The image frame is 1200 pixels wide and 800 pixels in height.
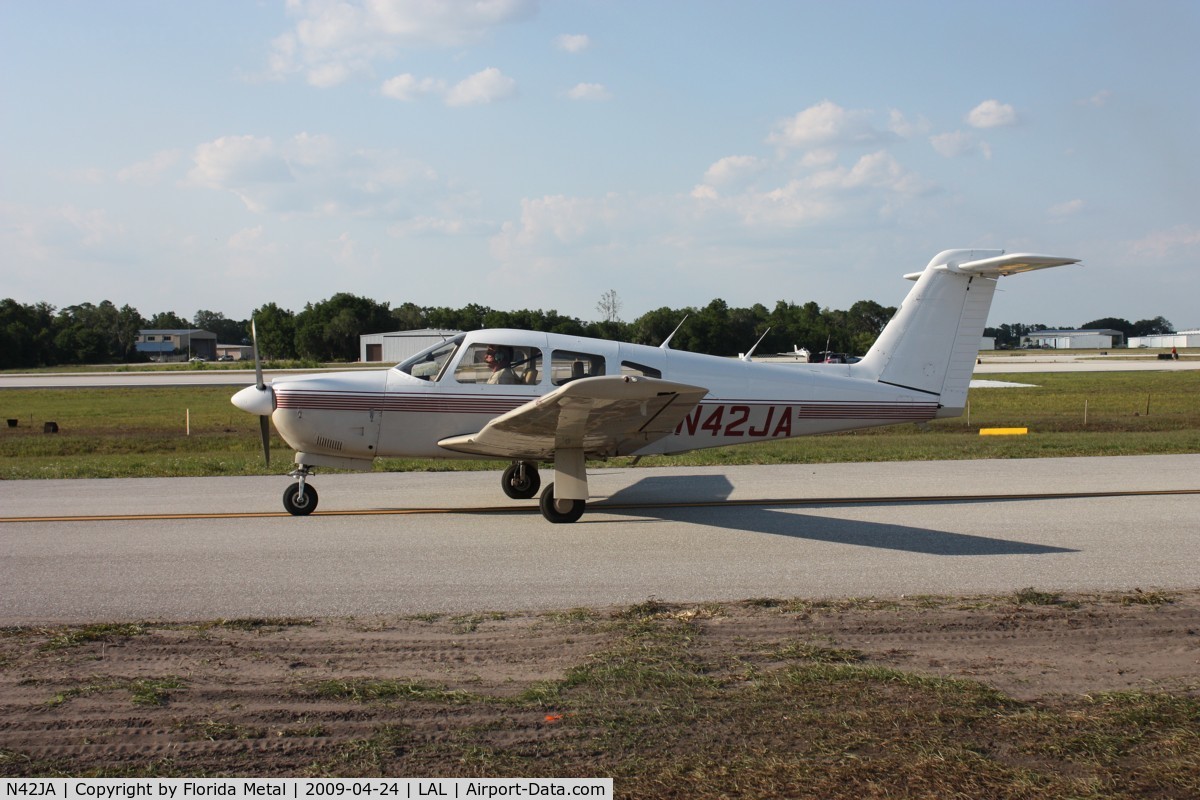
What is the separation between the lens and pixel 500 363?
10.6 m

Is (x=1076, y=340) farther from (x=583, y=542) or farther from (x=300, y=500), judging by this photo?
(x=300, y=500)

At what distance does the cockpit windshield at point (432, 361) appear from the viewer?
35.0 feet

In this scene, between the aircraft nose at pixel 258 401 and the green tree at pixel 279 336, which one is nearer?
the aircraft nose at pixel 258 401

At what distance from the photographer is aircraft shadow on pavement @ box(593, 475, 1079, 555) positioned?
8.53 metres

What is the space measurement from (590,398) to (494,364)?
2.20 meters

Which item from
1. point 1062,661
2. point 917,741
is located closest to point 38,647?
point 917,741

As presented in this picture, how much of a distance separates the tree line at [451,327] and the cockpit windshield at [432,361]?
37.9 ft

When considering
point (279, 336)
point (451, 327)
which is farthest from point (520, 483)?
point (279, 336)

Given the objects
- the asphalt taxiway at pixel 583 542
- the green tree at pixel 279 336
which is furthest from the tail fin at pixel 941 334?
the green tree at pixel 279 336

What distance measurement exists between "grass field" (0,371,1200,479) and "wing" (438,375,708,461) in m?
4.75

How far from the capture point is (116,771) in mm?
3844

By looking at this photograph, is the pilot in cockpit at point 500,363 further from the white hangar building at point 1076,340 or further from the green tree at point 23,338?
the white hangar building at point 1076,340

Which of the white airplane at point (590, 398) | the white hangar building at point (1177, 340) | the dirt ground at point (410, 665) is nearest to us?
the dirt ground at point (410, 665)

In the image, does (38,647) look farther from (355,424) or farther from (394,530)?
(355,424)
